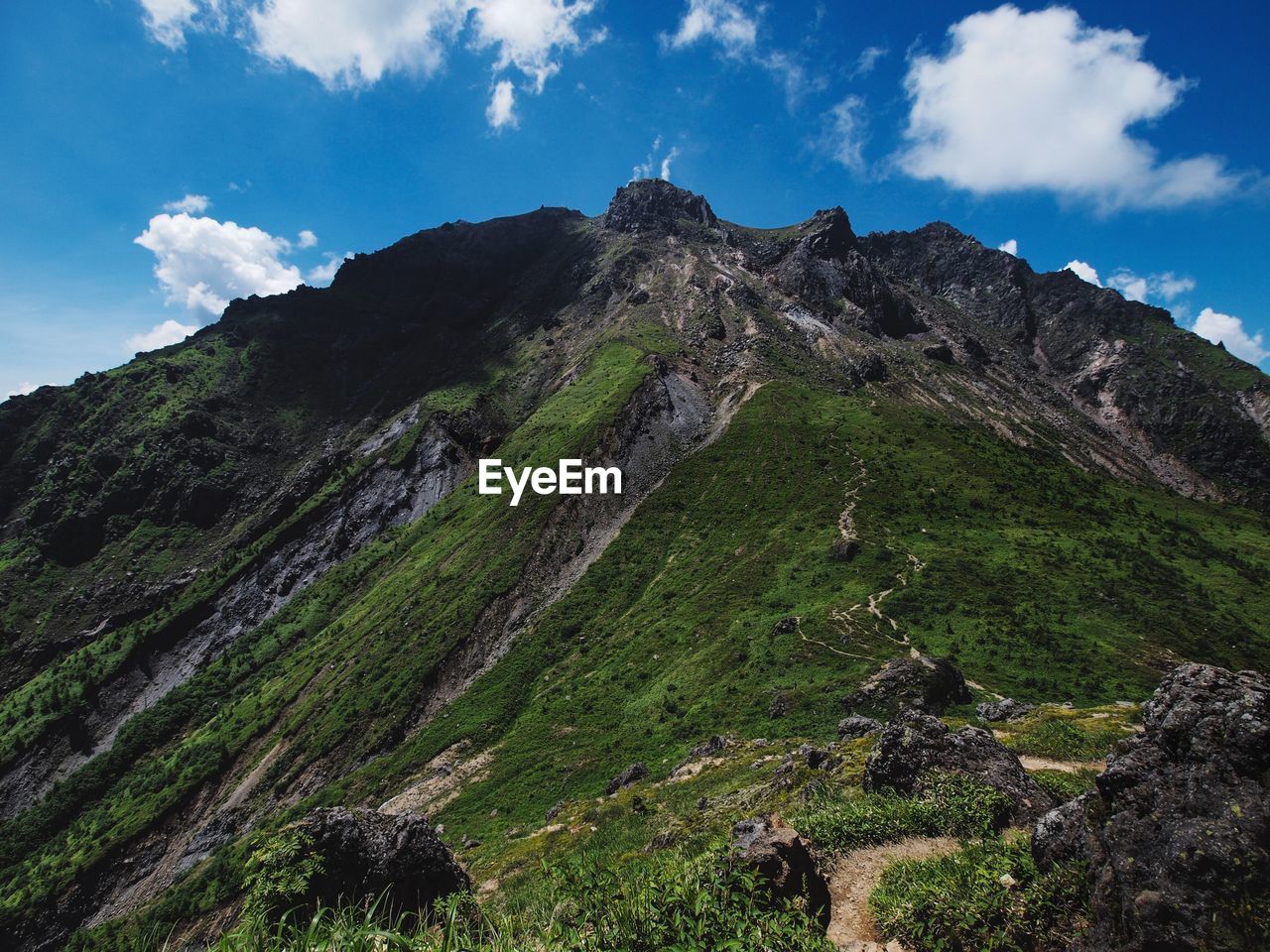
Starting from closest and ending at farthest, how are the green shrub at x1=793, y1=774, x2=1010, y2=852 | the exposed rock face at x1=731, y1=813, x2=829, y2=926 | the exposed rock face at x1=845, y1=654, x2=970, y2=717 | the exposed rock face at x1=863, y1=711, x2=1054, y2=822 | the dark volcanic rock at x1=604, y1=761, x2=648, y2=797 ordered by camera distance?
the exposed rock face at x1=731, y1=813, x2=829, y2=926, the green shrub at x1=793, y1=774, x2=1010, y2=852, the exposed rock face at x1=863, y1=711, x2=1054, y2=822, the exposed rock face at x1=845, y1=654, x2=970, y2=717, the dark volcanic rock at x1=604, y1=761, x2=648, y2=797

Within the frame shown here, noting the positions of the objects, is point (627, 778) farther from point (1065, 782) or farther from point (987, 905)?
point (987, 905)

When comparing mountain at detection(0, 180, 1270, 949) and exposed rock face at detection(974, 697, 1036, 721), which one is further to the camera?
mountain at detection(0, 180, 1270, 949)

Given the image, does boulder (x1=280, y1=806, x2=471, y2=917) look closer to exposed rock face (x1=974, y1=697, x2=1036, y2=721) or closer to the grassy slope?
the grassy slope

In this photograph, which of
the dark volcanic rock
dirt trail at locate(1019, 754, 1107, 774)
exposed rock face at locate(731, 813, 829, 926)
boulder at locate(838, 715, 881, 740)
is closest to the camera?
exposed rock face at locate(731, 813, 829, 926)

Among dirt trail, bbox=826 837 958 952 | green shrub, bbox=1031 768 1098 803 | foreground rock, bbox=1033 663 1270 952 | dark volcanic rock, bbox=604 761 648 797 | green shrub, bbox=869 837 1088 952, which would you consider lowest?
dark volcanic rock, bbox=604 761 648 797

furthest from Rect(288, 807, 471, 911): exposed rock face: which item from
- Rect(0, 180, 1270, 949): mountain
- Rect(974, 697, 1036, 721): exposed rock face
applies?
Rect(974, 697, 1036, 721): exposed rock face
